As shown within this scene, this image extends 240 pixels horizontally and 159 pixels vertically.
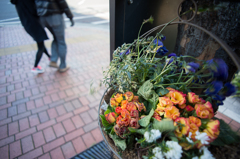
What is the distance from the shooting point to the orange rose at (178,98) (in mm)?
777

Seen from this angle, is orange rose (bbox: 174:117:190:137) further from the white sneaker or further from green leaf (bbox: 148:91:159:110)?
the white sneaker

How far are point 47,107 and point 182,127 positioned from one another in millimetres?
2319

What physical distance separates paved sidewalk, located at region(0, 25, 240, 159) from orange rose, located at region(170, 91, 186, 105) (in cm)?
38

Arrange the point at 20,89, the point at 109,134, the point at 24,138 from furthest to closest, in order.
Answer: the point at 20,89
the point at 24,138
the point at 109,134

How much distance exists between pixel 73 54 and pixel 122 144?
3825mm

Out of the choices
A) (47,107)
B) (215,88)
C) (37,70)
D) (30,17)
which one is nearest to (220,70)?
(215,88)

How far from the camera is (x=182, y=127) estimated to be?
70cm

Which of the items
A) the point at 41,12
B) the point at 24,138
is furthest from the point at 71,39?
the point at 24,138

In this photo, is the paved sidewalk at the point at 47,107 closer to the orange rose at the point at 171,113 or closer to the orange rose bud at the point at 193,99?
the orange rose bud at the point at 193,99

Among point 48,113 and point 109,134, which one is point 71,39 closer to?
point 48,113

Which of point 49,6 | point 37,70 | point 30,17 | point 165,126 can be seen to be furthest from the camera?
point 37,70

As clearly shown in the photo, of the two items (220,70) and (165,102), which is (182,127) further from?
(220,70)

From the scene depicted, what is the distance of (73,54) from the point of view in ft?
13.6

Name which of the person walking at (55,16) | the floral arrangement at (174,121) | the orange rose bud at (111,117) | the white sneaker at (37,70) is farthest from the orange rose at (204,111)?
the white sneaker at (37,70)
